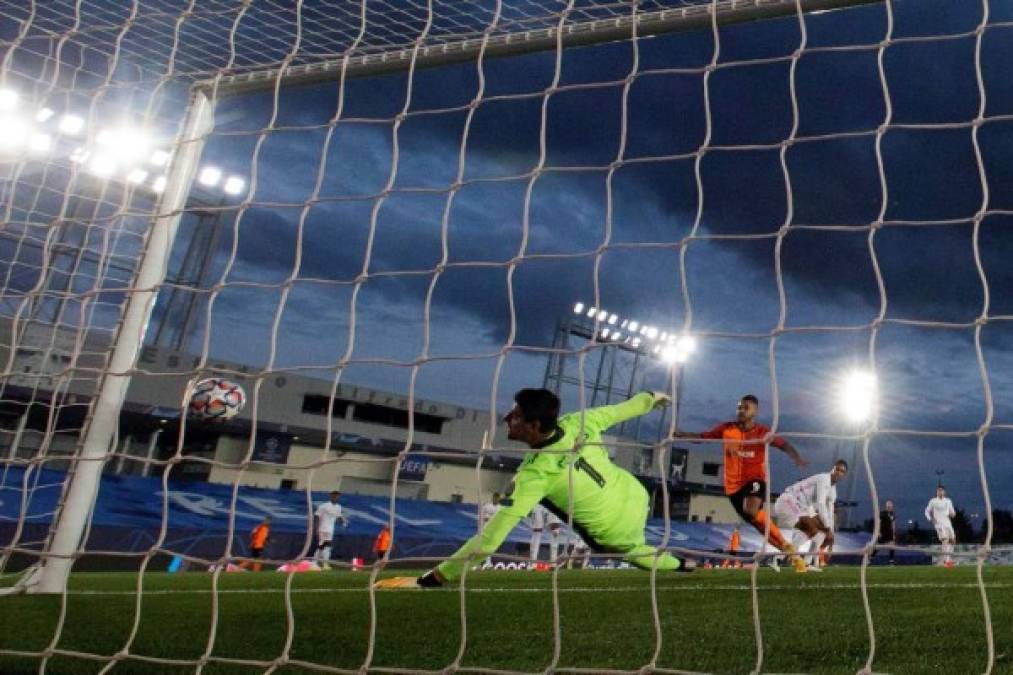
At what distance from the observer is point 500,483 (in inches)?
1149

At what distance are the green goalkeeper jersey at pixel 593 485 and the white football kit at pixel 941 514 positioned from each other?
10.7 metres

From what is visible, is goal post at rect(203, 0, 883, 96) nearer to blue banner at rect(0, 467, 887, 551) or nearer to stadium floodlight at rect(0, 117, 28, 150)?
stadium floodlight at rect(0, 117, 28, 150)

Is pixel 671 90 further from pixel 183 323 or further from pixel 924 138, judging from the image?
pixel 183 323

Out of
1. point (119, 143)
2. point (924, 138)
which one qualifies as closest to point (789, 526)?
point (924, 138)

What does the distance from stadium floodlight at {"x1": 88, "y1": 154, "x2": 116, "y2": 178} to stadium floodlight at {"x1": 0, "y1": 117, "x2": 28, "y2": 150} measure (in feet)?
1.36

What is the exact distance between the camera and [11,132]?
5.21 m

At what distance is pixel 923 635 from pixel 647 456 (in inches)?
1237

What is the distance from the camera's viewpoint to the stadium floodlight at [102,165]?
460 cm

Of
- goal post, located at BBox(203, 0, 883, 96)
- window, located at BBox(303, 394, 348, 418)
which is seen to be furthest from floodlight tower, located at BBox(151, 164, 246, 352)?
goal post, located at BBox(203, 0, 883, 96)

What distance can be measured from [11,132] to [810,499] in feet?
27.8

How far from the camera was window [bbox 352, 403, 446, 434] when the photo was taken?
99.8 feet

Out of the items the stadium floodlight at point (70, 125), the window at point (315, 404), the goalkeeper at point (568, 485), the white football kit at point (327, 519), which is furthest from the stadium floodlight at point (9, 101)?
the window at point (315, 404)

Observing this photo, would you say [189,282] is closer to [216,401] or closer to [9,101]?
[216,401]

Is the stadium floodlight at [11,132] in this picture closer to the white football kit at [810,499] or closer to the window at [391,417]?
the white football kit at [810,499]
